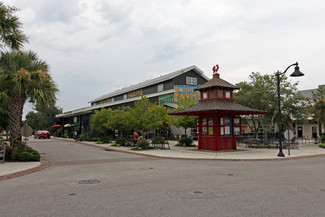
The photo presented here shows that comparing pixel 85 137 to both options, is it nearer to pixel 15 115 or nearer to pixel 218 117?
pixel 15 115

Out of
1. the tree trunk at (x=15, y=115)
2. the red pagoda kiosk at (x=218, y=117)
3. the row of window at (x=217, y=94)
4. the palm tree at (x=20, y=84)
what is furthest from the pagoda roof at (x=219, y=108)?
the tree trunk at (x=15, y=115)

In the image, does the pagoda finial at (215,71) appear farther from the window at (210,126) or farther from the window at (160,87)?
the window at (160,87)

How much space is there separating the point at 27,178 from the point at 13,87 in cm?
706

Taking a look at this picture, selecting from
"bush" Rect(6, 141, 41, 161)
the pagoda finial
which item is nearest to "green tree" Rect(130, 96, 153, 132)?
the pagoda finial

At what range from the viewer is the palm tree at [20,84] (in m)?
14.5

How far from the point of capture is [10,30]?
13828 millimetres

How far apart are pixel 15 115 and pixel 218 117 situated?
1388 centimetres

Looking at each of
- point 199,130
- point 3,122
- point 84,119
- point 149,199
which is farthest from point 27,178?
point 84,119

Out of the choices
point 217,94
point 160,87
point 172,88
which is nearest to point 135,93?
point 160,87

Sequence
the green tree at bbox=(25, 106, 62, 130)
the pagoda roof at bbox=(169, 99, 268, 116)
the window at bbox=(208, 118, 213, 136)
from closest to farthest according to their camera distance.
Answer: the pagoda roof at bbox=(169, 99, 268, 116), the window at bbox=(208, 118, 213, 136), the green tree at bbox=(25, 106, 62, 130)

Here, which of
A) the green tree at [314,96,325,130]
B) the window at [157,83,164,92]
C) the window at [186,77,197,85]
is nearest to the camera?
the green tree at [314,96,325,130]

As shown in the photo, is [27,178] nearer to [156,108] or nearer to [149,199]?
[149,199]

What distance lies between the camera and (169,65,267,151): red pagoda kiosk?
66.5 feet

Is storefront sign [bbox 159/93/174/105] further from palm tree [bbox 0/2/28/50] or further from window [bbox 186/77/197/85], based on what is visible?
palm tree [bbox 0/2/28/50]
